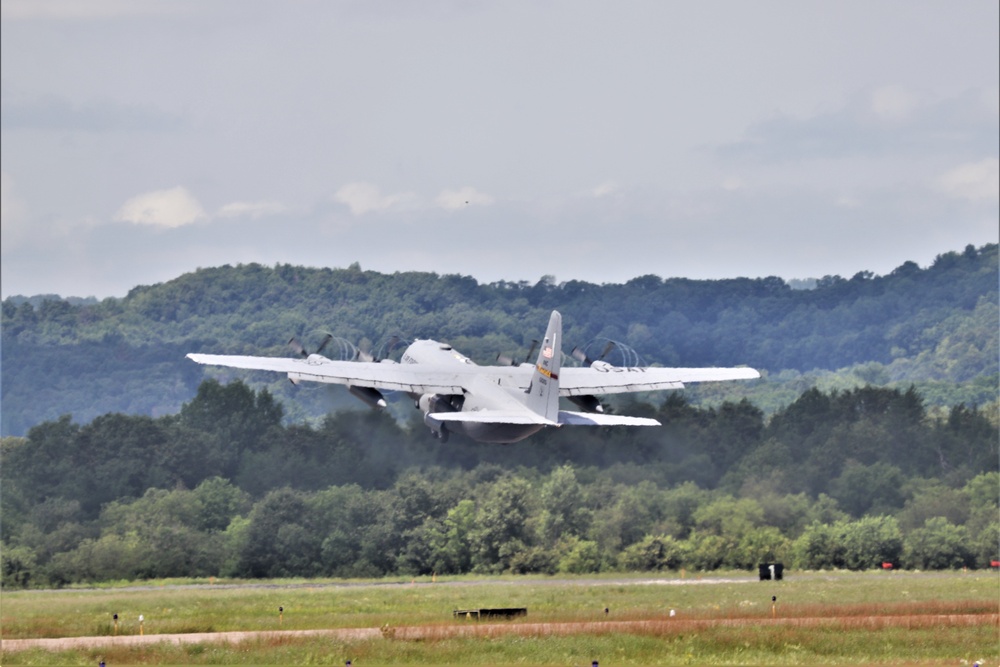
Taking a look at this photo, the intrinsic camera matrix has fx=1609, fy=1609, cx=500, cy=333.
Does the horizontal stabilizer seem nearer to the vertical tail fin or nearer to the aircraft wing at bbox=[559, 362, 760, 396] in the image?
the vertical tail fin

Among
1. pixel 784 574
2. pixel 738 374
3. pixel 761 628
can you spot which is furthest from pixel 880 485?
pixel 761 628

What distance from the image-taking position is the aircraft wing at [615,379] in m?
99.7

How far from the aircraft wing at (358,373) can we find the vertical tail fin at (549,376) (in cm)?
1073

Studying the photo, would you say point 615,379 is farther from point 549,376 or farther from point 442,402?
point 549,376

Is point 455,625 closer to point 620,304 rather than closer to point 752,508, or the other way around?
point 752,508

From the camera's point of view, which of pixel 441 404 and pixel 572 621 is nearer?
pixel 572 621

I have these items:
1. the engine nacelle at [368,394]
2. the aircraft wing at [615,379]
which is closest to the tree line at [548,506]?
the aircraft wing at [615,379]

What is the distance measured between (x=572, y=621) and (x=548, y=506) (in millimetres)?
50065

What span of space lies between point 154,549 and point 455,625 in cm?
5910

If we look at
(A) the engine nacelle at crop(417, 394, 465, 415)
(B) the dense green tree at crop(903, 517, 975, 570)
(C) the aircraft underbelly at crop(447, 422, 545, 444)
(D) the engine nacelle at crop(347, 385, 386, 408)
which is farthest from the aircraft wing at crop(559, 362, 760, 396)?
(B) the dense green tree at crop(903, 517, 975, 570)

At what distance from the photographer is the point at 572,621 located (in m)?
73.1

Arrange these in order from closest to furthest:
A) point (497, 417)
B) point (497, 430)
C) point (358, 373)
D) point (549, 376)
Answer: point (549, 376)
point (497, 417)
point (497, 430)
point (358, 373)

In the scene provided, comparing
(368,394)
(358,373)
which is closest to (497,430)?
(358,373)

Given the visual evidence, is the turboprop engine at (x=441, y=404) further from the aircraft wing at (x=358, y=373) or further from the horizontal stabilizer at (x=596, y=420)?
the horizontal stabilizer at (x=596, y=420)
